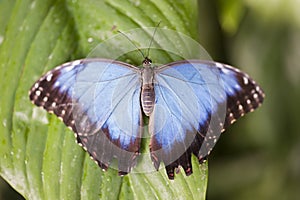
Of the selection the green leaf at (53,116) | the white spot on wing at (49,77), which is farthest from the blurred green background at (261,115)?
the white spot on wing at (49,77)

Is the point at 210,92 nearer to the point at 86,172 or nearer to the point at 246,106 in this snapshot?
the point at 246,106

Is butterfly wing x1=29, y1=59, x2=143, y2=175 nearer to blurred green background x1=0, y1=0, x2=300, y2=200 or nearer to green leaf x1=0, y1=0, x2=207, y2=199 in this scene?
green leaf x1=0, y1=0, x2=207, y2=199

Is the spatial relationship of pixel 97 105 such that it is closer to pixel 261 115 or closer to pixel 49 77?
pixel 49 77

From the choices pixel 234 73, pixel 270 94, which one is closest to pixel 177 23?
pixel 234 73

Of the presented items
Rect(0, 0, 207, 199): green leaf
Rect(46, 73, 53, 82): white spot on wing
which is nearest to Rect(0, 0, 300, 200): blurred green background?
Rect(0, 0, 207, 199): green leaf

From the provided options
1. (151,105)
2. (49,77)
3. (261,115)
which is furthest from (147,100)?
(261,115)

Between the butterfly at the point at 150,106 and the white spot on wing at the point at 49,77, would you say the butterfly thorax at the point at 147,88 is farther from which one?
the white spot on wing at the point at 49,77
